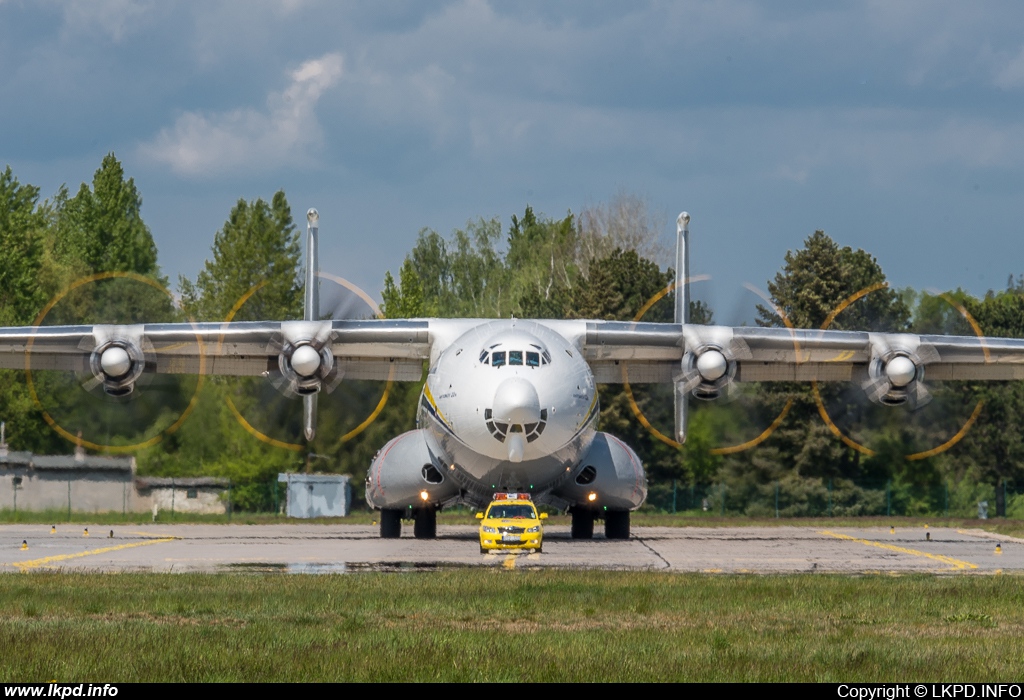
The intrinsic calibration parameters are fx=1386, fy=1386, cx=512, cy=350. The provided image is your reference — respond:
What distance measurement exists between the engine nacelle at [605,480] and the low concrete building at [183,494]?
772 inches

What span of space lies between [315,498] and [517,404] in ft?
80.0

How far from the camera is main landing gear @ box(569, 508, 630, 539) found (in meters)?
32.6

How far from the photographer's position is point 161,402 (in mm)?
34250

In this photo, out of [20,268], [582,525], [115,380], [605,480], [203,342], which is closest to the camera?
[115,380]

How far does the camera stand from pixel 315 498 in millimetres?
48219

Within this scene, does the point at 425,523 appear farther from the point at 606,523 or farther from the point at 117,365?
the point at 117,365

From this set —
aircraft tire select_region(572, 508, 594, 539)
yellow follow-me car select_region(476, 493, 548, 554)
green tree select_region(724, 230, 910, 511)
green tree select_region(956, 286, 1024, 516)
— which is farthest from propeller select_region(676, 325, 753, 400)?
green tree select_region(956, 286, 1024, 516)

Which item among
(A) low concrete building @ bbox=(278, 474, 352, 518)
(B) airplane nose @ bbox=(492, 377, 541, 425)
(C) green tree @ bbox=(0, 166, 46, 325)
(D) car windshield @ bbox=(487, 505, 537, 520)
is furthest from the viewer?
(C) green tree @ bbox=(0, 166, 46, 325)

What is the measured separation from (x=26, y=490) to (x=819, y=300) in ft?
95.2

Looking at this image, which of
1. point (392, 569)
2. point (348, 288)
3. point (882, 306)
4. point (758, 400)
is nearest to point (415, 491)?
point (348, 288)

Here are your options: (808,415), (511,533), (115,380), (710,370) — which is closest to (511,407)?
(511,533)

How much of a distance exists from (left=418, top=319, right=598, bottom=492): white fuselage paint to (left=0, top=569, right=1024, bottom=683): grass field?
16.9 feet

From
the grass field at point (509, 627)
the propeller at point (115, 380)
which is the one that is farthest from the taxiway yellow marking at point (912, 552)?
the propeller at point (115, 380)

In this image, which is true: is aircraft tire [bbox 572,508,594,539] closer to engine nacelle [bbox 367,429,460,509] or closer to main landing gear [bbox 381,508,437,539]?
main landing gear [bbox 381,508,437,539]
